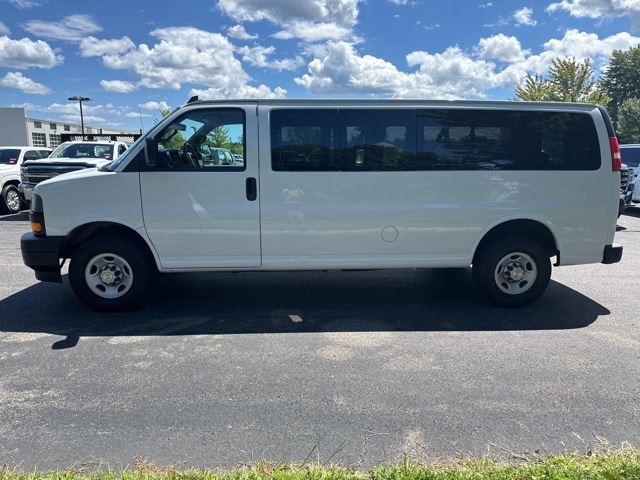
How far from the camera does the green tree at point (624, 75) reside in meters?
62.8

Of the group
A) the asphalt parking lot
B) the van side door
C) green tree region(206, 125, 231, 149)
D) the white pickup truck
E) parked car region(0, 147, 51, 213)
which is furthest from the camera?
parked car region(0, 147, 51, 213)

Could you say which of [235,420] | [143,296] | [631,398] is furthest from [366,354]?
[143,296]

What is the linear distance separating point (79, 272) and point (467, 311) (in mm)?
4208

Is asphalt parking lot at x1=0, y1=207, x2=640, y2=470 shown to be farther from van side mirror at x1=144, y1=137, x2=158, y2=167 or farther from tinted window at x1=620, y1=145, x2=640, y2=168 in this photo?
tinted window at x1=620, y1=145, x2=640, y2=168

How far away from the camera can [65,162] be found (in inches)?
477

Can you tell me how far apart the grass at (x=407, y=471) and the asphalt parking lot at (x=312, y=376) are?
11cm

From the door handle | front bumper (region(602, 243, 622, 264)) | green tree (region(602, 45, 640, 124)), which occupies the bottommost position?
front bumper (region(602, 243, 622, 264))

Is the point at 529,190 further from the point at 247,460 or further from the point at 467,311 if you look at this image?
the point at 247,460

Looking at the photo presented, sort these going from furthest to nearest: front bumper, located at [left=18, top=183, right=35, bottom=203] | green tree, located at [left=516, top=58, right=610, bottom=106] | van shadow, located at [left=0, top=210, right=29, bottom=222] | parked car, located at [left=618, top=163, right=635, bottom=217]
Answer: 1. green tree, located at [left=516, top=58, right=610, bottom=106]
2. van shadow, located at [left=0, top=210, right=29, bottom=222]
3. front bumper, located at [left=18, top=183, right=35, bottom=203]
4. parked car, located at [left=618, top=163, right=635, bottom=217]

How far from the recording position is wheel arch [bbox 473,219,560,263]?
5.56 m

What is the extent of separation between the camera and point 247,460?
114 inches

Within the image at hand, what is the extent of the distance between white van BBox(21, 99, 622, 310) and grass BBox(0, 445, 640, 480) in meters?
2.75

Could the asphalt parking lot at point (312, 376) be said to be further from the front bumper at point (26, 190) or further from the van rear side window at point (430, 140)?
the front bumper at point (26, 190)

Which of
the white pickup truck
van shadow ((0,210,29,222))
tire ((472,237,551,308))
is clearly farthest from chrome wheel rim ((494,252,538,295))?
van shadow ((0,210,29,222))
